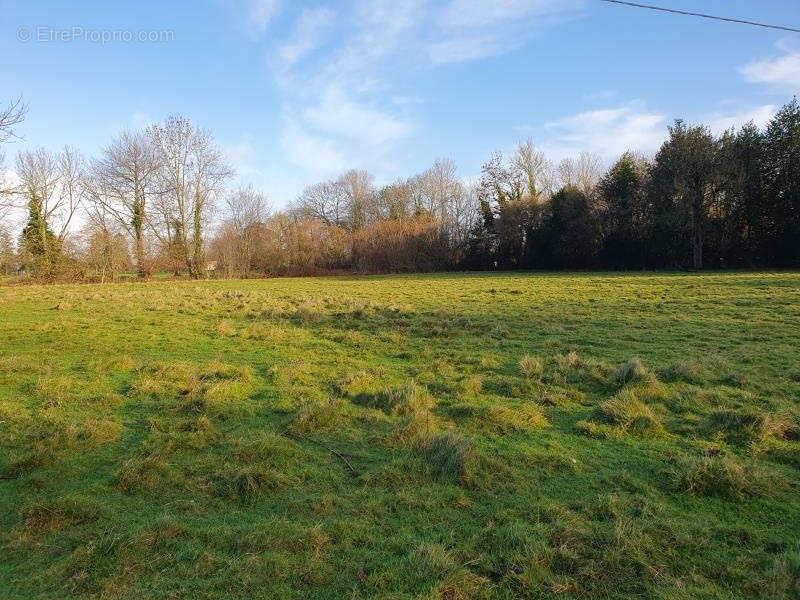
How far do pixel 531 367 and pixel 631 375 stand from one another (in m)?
1.38

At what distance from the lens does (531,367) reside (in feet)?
24.0

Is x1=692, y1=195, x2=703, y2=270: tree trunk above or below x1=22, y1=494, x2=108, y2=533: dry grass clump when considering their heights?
above

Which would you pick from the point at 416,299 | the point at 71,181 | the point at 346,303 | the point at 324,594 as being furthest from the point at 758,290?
the point at 71,181

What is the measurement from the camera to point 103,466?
4.19 m

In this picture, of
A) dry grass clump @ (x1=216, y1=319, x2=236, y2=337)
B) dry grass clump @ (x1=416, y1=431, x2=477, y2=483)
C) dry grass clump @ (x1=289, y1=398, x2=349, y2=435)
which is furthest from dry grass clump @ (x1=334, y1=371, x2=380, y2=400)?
dry grass clump @ (x1=216, y1=319, x2=236, y2=337)

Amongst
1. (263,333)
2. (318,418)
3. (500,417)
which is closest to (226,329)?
(263,333)

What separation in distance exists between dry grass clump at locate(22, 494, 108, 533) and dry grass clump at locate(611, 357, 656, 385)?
6037mm

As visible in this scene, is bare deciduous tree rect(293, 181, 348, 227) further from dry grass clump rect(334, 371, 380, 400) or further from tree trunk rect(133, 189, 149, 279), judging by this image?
dry grass clump rect(334, 371, 380, 400)

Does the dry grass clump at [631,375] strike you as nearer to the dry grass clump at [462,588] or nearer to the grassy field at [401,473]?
the grassy field at [401,473]

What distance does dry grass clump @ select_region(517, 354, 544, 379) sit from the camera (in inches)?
281

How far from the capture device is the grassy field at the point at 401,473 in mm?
2762

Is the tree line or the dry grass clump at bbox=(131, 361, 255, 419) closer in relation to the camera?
the dry grass clump at bbox=(131, 361, 255, 419)

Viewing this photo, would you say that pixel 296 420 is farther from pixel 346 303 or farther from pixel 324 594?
pixel 346 303

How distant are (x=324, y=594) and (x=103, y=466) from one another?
2685mm
